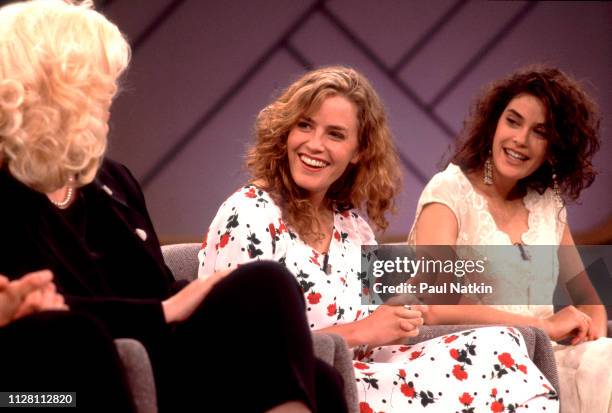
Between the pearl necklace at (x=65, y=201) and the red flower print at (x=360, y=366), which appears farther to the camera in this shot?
the red flower print at (x=360, y=366)

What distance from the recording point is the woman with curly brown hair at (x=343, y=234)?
2438 mm

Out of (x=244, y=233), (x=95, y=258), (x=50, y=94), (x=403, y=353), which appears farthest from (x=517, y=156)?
(x=50, y=94)

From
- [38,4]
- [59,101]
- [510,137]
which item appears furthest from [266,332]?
[510,137]

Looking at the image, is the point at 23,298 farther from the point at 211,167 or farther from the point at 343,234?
the point at 211,167

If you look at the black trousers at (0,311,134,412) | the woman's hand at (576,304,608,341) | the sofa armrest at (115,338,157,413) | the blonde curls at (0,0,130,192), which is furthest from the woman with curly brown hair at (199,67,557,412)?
the black trousers at (0,311,134,412)

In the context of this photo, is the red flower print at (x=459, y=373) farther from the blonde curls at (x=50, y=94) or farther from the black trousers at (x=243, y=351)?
the blonde curls at (x=50, y=94)

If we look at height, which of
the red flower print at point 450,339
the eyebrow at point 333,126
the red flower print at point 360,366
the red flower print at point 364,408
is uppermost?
the eyebrow at point 333,126

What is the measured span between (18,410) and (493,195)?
1903 mm

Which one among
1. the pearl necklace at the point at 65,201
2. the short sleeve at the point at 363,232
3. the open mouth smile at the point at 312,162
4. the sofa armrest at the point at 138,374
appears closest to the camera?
the sofa armrest at the point at 138,374

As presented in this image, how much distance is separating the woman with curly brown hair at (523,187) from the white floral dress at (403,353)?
35 cm

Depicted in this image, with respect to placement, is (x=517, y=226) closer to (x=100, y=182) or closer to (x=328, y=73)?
(x=328, y=73)

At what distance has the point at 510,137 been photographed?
304cm

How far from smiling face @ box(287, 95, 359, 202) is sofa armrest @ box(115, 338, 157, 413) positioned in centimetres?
100

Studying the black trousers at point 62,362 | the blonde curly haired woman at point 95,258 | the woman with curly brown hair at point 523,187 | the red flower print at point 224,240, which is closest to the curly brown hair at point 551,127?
the woman with curly brown hair at point 523,187
